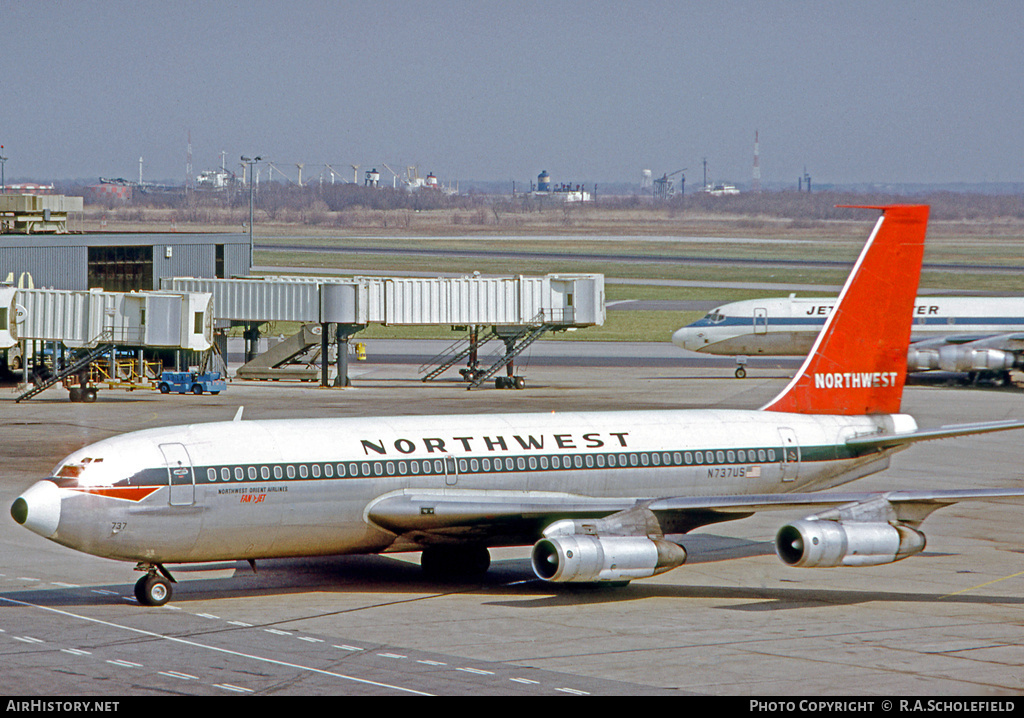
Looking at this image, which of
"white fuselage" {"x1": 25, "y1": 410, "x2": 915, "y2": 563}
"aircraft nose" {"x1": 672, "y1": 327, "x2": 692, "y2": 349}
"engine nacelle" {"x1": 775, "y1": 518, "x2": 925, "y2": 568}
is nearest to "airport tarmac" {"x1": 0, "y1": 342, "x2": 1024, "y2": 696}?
"engine nacelle" {"x1": 775, "y1": 518, "x2": 925, "y2": 568}

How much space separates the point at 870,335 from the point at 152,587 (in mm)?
19389

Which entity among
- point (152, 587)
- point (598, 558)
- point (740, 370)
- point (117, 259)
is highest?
point (117, 259)

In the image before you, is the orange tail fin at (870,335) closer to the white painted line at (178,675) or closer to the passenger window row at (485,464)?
the passenger window row at (485,464)

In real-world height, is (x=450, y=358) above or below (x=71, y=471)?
below

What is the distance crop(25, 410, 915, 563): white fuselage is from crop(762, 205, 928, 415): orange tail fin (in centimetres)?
78

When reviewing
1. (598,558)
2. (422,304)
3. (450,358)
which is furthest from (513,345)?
(598,558)

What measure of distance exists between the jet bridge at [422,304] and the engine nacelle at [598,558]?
5440 cm

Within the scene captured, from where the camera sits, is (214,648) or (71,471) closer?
(214,648)

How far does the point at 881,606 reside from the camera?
29328 mm

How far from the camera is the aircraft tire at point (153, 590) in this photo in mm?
28328

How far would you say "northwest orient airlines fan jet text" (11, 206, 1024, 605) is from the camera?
2747 cm

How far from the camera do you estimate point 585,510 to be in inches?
1166

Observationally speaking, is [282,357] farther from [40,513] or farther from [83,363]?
[40,513]

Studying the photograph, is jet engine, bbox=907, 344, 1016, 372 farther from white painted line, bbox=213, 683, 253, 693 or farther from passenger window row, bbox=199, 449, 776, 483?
white painted line, bbox=213, 683, 253, 693
